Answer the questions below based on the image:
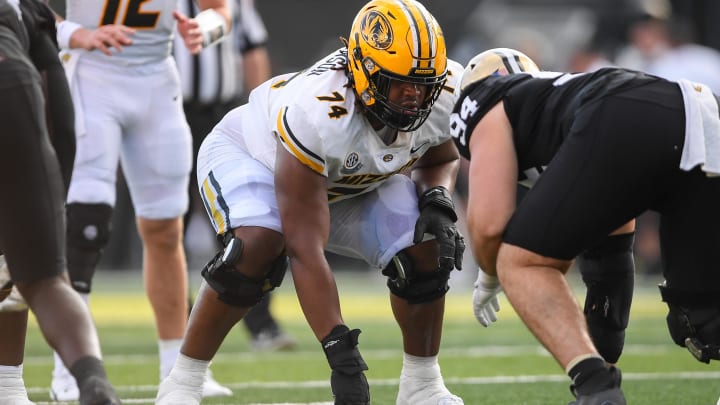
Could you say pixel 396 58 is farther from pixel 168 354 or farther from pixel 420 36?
pixel 168 354

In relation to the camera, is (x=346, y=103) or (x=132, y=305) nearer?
(x=346, y=103)

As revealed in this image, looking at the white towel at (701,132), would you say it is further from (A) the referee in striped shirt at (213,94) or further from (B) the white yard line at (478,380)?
(A) the referee in striped shirt at (213,94)

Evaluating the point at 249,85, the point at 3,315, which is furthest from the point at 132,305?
the point at 3,315

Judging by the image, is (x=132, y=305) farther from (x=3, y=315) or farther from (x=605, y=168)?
(x=605, y=168)

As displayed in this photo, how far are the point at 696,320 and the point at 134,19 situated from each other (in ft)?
8.51

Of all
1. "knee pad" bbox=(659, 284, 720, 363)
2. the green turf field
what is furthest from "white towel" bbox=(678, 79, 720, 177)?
the green turf field

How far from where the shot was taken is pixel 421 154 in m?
4.02

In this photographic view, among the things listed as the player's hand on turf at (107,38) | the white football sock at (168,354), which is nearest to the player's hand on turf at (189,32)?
the player's hand on turf at (107,38)

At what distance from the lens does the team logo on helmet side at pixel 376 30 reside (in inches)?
144

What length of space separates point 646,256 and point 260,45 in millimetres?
6397

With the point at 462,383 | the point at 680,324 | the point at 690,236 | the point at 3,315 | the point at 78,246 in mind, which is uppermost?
the point at 690,236

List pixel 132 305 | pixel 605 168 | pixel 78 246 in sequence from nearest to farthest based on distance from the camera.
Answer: pixel 605 168 < pixel 78 246 < pixel 132 305

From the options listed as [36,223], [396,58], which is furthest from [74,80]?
[36,223]

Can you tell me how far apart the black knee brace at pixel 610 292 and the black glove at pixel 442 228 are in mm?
428
